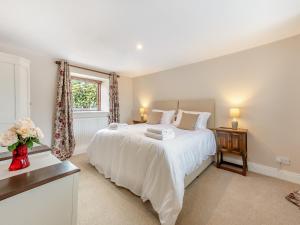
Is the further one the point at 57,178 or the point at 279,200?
the point at 279,200

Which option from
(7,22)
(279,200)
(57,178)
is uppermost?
(7,22)

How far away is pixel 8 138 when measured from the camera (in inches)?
37.5

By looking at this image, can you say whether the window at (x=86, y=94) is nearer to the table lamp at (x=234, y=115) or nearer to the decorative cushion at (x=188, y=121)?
the decorative cushion at (x=188, y=121)

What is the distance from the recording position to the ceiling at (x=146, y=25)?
161 cm

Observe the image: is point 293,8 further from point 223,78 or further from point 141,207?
point 141,207

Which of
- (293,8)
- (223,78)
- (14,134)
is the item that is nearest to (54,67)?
(14,134)

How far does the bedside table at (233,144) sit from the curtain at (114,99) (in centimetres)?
286

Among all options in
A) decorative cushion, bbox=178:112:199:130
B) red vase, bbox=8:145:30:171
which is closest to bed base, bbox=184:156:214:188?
decorative cushion, bbox=178:112:199:130

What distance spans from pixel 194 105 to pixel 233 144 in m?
1.23

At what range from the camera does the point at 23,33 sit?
2203 mm

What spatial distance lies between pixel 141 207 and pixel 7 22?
2.97 m

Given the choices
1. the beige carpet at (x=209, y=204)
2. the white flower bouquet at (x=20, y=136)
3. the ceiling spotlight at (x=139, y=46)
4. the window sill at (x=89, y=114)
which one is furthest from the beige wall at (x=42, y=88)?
the white flower bouquet at (x=20, y=136)

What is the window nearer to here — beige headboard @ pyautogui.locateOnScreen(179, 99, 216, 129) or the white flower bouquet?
beige headboard @ pyautogui.locateOnScreen(179, 99, 216, 129)

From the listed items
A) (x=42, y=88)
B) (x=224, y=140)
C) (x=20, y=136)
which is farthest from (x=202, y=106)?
(x=42, y=88)
